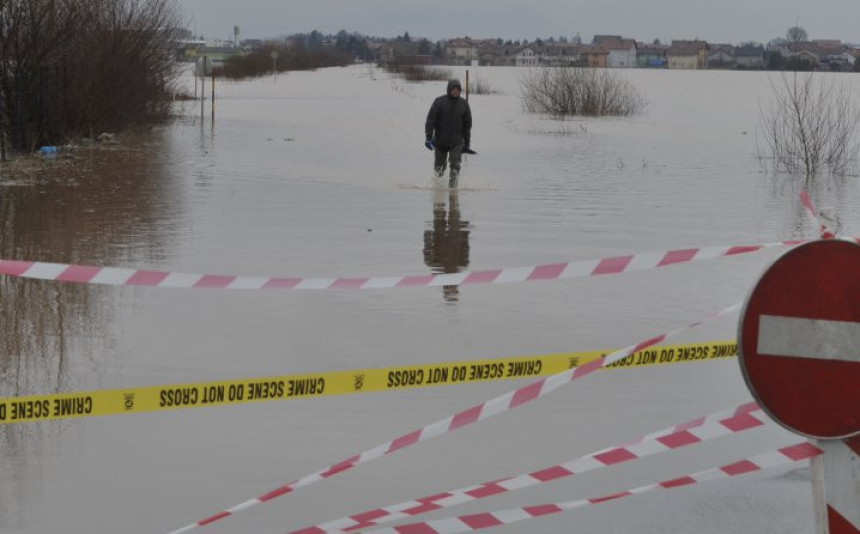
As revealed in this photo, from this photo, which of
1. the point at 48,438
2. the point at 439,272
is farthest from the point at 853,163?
the point at 48,438

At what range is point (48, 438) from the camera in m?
6.93

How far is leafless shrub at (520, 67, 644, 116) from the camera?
51.6 m

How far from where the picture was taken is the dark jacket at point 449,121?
2031 cm

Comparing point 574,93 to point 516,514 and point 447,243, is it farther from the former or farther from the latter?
point 516,514

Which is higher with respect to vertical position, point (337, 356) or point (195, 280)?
point (195, 280)

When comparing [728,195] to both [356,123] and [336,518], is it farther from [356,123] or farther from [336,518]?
[356,123]

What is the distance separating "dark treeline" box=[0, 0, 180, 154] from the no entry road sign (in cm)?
2282

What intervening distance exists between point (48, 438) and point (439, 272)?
6261 mm

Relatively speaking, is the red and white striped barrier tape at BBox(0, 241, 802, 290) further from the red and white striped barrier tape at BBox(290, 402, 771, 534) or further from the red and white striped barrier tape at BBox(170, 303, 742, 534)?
the red and white striped barrier tape at BBox(290, 402, 771, 534)

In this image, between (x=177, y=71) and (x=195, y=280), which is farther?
(x=177, y=71)

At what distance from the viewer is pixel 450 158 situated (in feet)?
69.3

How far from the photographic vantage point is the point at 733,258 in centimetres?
1416

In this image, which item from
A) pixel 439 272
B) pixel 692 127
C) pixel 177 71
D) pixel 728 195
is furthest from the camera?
pixel 692 127

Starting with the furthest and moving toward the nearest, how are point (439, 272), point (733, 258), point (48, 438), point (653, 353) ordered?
point (733, 258), point (439, 272), point (653, 353), point (48, 438)
